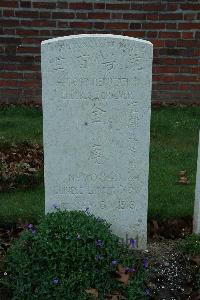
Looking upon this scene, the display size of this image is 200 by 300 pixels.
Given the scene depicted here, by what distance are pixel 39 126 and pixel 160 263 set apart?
135 inches

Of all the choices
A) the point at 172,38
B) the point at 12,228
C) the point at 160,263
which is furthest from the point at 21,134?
the point at 160,263

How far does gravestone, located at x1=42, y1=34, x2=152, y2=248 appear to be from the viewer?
11.9ft

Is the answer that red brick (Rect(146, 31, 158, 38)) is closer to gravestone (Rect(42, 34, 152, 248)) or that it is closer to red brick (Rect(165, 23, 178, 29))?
red brick (Rect(165, 23, 178, 29))

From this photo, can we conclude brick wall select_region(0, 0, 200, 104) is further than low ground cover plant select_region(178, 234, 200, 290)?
Yes

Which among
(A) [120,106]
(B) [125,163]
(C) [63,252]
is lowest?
(C) [63,252]

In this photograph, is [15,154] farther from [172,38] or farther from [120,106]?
[172,38]

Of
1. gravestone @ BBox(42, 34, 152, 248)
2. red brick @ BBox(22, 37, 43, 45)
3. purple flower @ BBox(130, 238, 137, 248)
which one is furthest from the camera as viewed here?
red brick @ BBox(22, 37, 43, 45)

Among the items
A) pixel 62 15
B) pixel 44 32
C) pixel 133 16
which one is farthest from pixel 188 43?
pixel 44 32

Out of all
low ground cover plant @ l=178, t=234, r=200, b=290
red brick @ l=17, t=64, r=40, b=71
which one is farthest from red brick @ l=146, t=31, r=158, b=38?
low ground cover plant @ l=178, t=234, r=200, b=290

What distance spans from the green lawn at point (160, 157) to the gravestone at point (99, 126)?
75 centimetres

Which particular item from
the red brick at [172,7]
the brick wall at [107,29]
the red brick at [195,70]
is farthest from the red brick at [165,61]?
the red brick at [172,7]

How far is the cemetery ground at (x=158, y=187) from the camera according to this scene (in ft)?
12.7

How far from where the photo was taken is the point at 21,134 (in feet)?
21.6

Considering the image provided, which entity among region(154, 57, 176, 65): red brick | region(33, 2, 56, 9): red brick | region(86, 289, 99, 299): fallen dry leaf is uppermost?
region(33, 2, 56, 9): red brick
